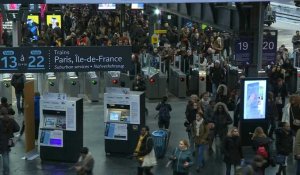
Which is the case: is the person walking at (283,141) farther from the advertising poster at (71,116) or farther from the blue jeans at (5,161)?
the blue jeans at (5,161)

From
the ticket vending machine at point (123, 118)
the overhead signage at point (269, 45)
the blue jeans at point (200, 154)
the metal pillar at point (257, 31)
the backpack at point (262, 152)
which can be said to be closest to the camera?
the backpack at point (262, 152)

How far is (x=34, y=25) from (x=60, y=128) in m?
18.7

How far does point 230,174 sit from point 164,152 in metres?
2.18

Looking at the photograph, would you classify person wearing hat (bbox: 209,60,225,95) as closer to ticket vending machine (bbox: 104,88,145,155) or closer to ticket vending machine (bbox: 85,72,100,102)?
ticket vending machine (bbox: 85,72,100,102)

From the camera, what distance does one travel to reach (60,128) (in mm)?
16156

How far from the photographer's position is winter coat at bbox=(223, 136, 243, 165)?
14.1 metres

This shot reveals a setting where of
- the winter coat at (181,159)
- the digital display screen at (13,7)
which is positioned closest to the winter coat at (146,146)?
the winter coat at (181,159)

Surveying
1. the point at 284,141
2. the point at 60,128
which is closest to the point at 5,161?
the point at 60,128

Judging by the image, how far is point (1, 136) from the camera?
14.8m

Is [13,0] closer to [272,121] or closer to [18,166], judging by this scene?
[18,166]

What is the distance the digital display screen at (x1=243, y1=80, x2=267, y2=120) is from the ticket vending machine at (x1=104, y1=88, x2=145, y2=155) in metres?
2.76

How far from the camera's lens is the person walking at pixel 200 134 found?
15.3 metres

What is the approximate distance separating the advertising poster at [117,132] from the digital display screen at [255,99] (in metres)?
3.22

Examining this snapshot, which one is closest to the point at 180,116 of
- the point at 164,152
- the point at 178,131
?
the point at 178,131
